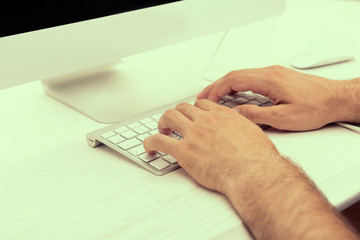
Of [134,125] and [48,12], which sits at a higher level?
[48,12]

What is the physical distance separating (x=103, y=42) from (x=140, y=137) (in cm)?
20

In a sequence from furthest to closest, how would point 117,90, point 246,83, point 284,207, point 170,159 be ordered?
point 117,90 < point 246,83 < point 170,159 < point 284,207

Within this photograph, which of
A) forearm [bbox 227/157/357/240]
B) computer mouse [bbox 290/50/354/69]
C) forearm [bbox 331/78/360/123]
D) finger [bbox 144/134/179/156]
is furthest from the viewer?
computer mouse [bbox 290/50/354/69]

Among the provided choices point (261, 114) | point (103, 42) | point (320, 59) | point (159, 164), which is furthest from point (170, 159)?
point (320, 59)

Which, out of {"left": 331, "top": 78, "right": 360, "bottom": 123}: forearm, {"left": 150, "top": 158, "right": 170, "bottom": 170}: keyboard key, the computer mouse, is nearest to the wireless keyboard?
{"left": 150, "top": 158, "right": 170, "bottom": 170}: keyboard key

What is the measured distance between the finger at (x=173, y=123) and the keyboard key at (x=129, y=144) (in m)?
0.04

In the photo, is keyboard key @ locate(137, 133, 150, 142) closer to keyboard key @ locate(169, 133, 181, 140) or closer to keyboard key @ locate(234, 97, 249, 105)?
keyboard key @ locate(169, 133, 181, 140)

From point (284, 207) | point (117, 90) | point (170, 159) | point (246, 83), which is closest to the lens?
point (284, 207)

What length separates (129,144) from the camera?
571mm

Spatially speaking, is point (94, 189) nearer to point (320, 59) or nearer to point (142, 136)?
point (142, 136)

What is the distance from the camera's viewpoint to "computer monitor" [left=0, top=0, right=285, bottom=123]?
612 mm

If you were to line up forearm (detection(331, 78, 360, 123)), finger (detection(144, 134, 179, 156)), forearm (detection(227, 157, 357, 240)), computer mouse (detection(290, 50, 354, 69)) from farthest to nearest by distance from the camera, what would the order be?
computer mouse (detection(290, 50, 354, 69)) < forearm (detection(331, 78, 360, 123)) < finger (detection(144, 134, 179, 156)) < forearm (detection(227, 157, 357, 240))

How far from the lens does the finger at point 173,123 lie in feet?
1.83

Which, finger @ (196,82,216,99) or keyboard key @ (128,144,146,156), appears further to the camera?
finger @ (196,82,216,99)
